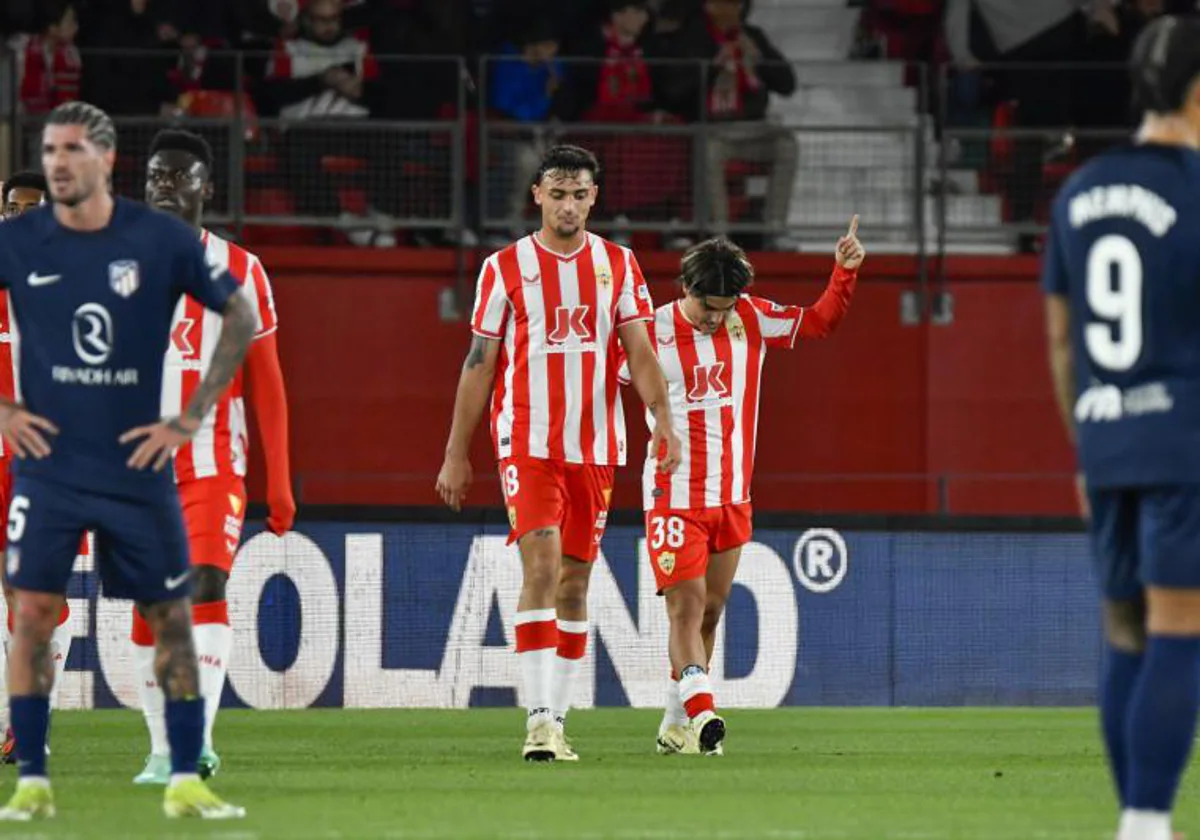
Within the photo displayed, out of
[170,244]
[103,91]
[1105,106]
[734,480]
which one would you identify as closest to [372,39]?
[103,91]

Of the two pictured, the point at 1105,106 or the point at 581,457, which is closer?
the point at 581,457

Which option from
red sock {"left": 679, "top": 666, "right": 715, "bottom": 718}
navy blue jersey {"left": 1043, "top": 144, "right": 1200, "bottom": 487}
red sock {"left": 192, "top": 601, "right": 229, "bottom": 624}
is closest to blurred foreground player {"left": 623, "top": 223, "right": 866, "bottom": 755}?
red sock {"left": 679, "top": 666, "right": 715, "bottom": 718}

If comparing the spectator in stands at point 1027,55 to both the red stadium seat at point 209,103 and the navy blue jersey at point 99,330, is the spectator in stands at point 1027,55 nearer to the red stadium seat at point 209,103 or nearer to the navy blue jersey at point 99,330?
the red stadium seat at point 209,103

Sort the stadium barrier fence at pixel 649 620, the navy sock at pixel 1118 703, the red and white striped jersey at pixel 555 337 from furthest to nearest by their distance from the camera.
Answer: the stadium barrier fence at pixel 649 620 → the red and white striped jersey at pixel 555 337 → the navy sock at pixel 1118 703

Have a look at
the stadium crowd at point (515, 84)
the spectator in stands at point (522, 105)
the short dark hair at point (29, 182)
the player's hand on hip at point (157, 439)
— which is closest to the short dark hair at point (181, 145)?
the short dark hair at point (29, 182)

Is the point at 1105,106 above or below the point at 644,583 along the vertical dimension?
above

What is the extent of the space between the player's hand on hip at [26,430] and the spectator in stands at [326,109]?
1023 cm

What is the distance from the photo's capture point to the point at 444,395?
61.7 feet

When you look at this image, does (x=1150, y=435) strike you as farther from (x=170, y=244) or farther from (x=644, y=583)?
(x=644, y=583)

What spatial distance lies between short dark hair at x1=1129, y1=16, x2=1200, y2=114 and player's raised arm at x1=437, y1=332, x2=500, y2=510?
14.4 feet

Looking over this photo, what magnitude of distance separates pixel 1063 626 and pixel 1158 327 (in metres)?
8.98

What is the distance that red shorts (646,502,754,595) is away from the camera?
1145 cm

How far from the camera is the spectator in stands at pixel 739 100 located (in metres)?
18.4

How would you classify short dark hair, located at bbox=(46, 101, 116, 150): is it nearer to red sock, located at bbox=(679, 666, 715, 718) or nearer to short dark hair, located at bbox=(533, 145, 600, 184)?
short dark hair, located at bbox=(533, 145, 600, 184)
